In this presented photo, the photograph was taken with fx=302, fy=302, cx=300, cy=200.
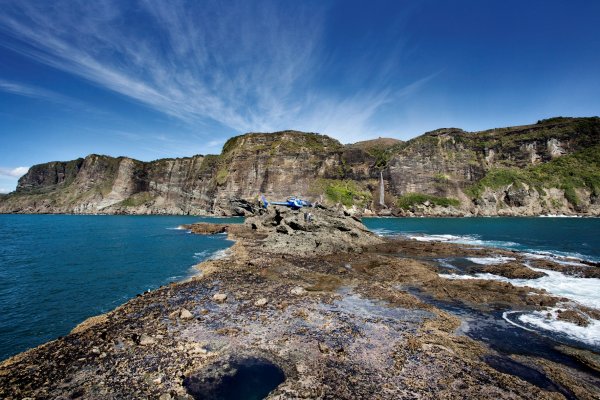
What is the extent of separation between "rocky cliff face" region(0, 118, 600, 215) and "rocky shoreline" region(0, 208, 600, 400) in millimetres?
115309

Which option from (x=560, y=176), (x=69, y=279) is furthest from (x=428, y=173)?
(x=69, y=279)

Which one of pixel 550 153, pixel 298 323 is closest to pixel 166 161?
pixel 298 323

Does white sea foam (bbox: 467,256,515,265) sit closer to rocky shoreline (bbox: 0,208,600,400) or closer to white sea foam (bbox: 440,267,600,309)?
white sea foam (bbox: 440,267,600,309)

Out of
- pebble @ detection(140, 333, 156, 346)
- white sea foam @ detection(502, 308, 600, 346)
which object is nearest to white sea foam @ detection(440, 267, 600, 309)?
white sea foam @ detection(502, 308, 600, 346)

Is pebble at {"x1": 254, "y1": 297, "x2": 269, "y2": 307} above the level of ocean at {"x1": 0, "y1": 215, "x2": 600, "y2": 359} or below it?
above

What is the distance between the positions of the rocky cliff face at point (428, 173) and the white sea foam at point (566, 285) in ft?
367

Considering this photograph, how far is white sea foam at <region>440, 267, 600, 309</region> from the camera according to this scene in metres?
21.9

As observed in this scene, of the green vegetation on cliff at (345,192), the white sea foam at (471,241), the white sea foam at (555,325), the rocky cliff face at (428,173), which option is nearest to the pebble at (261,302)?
the white sea foam at (555,325)

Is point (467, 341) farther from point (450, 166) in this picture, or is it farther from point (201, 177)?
point (201, 177)

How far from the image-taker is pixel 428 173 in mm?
152375

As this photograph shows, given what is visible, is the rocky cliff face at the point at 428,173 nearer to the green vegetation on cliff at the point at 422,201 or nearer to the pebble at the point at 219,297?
the green vegetation on cliff at the point at 422,201

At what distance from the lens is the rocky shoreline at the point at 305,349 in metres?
10.8

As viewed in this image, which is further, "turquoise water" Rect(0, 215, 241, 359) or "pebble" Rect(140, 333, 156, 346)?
"turquoise water" Rect(0, 215, 241, 359)

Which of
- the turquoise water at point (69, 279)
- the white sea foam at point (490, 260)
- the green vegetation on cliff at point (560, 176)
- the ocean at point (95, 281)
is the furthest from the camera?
the green vegetation on cliff at point (560, 176)
